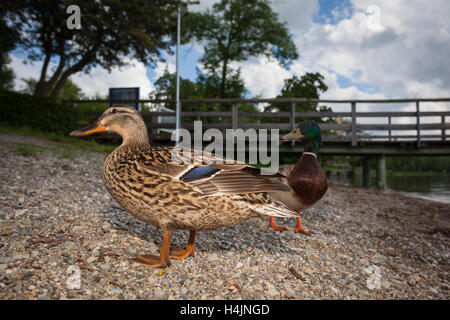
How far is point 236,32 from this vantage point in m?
27.0

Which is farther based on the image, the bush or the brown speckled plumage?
the bush

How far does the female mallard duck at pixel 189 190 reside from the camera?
221cm

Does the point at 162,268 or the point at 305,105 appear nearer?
the point at 162,268

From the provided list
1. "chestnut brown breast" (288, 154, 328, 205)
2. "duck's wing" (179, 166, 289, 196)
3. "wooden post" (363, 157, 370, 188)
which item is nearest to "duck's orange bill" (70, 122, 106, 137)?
"duck's wing" (179, 166, 289, 196)

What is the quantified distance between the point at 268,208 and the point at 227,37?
2835cm

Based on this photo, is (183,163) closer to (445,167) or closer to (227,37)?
(227,37)

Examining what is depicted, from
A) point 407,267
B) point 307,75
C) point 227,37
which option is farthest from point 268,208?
point 227,37

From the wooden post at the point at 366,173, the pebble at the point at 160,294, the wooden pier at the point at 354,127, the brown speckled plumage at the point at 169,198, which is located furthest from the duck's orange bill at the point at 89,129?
the wooden post at the point at 366,173

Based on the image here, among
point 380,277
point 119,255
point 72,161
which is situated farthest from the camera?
point 72,161

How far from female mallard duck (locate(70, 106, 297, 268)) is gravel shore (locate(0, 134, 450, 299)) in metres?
0.38

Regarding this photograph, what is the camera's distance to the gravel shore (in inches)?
87.8

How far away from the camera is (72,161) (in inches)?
293

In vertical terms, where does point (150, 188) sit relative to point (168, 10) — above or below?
below

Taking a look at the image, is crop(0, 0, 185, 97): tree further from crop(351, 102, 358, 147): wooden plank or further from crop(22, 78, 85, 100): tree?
crop(22, 78, 85, 100): tree
